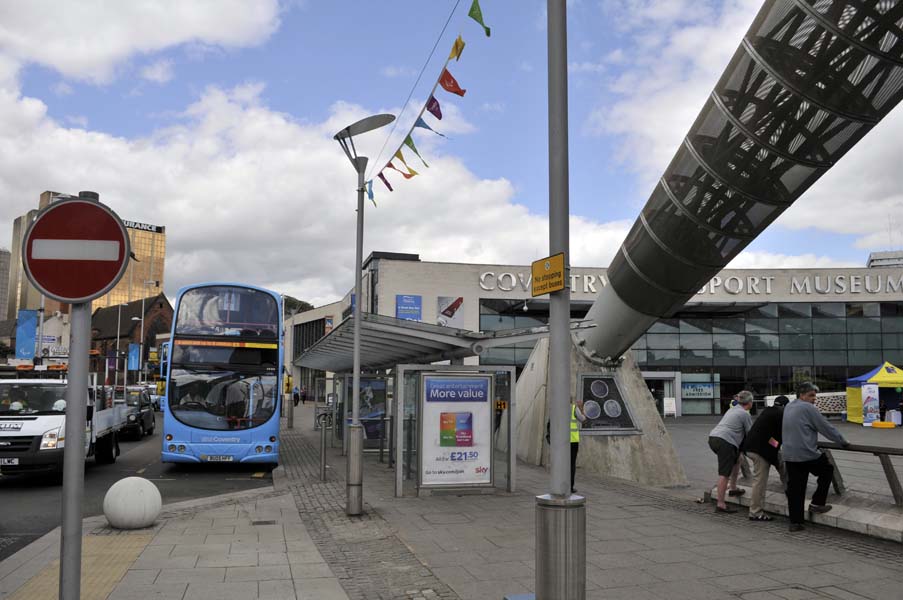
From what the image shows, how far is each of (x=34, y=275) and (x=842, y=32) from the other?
729 centimetres

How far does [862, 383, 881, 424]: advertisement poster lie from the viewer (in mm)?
36406

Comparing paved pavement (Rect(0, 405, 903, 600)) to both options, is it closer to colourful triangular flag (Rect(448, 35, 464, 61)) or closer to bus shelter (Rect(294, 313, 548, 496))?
bus shelter (Rect(294, 313, 548, 496))

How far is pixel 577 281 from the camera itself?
45812 mm

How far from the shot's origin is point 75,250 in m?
3.93

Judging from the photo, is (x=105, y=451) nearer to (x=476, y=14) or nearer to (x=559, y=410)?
(x=476, y=14)

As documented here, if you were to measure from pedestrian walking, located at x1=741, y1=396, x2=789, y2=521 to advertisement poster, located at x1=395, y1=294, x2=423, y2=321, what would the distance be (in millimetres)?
34450

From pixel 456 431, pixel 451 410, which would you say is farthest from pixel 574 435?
pixel 451 410

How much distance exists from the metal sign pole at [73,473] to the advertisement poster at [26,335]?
32312 millimetres

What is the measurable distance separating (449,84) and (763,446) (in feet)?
19.2

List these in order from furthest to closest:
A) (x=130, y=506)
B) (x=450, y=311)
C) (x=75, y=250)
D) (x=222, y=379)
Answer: (x=450, y=311) < (x=222, y=379) < (x=130, y=506) < (x=75, y=250)

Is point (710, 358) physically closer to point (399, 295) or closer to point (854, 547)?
point (399, 295)

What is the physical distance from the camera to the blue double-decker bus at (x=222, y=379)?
51.6 ft

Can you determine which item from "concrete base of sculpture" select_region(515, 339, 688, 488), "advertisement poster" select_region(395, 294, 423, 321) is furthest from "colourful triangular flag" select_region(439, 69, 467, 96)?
"advertisement poster" select_region(395, 294, 423, 321)

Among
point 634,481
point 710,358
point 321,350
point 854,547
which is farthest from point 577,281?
point 854,547
